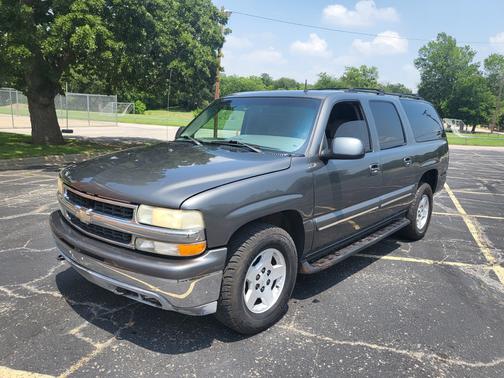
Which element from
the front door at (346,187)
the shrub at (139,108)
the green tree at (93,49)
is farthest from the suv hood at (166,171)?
the shrub at (139,108)

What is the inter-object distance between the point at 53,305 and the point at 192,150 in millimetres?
1748

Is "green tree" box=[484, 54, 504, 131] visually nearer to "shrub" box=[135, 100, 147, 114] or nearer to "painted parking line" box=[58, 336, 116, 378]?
"shrub" box=[135, 100, 147, 114]

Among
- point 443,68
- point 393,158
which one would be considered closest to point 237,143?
point 393,158

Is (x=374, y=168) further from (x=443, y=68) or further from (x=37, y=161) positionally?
(x=443, y=68)

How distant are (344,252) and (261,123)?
1456mm

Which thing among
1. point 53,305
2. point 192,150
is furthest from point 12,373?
point 192,150

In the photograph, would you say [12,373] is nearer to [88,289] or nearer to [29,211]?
[88,289]

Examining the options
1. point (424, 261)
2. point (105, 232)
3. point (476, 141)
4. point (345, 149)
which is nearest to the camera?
point (105, 232)

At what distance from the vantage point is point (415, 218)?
570cm

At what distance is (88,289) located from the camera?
3979 millimetres

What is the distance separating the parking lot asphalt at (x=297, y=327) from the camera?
2.96 m

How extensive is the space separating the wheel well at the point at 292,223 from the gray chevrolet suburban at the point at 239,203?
11 mm

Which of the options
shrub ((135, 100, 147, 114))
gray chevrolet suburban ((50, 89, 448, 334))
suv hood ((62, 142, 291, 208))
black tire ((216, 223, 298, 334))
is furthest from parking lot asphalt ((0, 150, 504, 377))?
shrub ((135, 100, 147, 114))

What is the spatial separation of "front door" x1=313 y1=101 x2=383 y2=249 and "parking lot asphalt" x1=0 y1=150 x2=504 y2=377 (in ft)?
2.03
